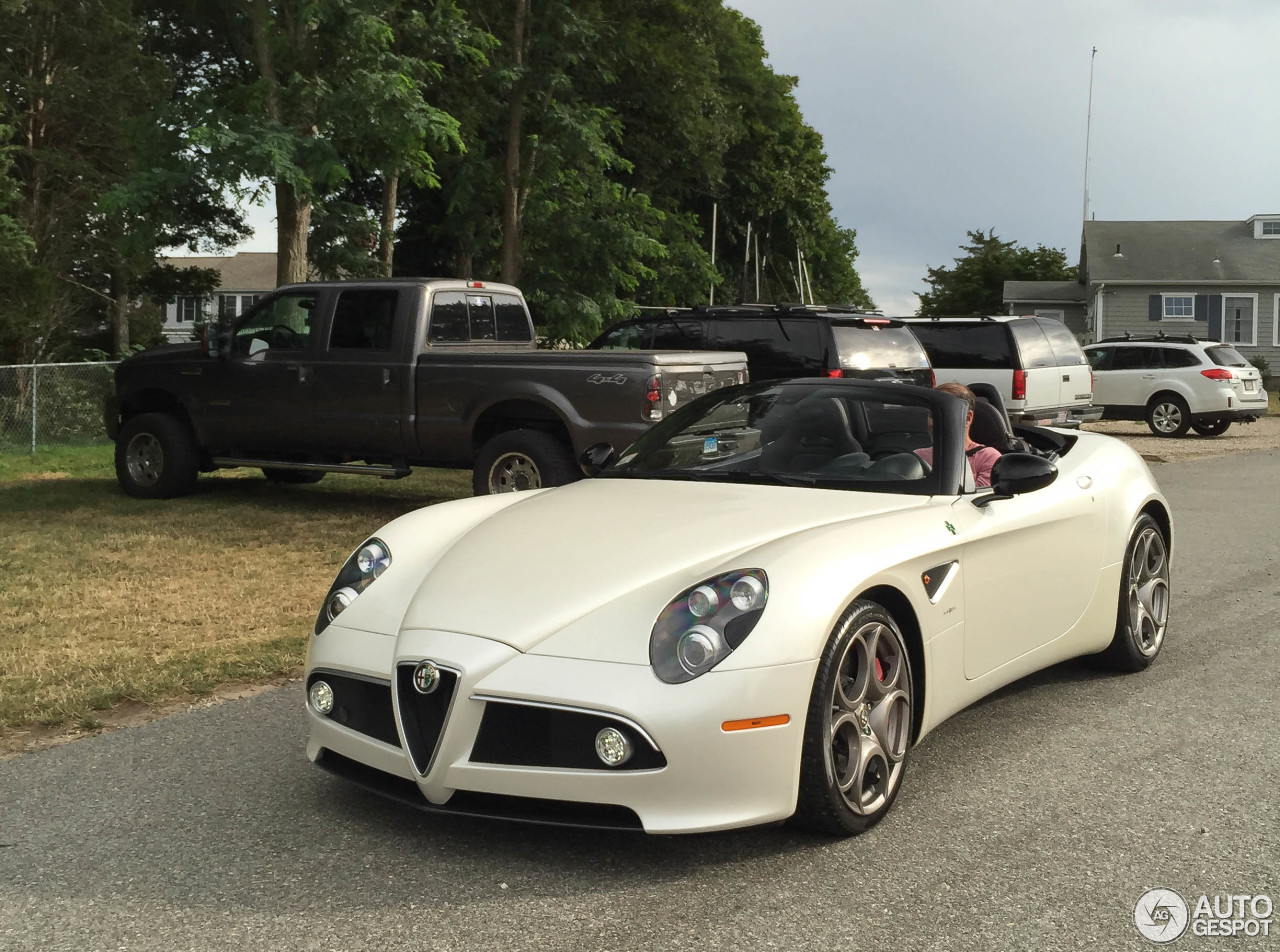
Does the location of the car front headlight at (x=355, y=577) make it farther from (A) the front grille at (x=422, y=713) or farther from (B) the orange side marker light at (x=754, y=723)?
(B) the orange side marker light at (x=754, y=723)

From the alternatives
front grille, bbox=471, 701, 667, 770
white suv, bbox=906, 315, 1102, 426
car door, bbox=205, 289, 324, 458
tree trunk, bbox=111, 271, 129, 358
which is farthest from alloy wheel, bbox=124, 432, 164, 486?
tree trunk, bbox=111, 271, 129, 358

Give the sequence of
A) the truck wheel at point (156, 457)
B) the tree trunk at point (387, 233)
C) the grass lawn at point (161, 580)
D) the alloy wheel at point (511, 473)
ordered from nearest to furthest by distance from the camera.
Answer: the grass lawn at point (161, 580) → the alloy wheel at point (511, 473) → the truck wheel at point (156, 457) → the tree trunk at point (387, 233)

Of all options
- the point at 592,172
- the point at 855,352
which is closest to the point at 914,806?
the point at 855,352

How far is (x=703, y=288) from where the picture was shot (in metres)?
41.5

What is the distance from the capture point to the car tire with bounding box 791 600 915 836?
4.11 meters

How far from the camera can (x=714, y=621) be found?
406 centimetres

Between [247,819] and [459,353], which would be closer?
Result: [247,819]

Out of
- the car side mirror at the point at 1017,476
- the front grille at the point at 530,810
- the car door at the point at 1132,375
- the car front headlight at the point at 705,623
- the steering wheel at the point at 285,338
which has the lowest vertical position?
the front grille at the point at 530,810

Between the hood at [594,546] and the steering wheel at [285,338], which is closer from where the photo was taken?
the hood at [594,546]

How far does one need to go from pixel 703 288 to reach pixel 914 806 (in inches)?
1478

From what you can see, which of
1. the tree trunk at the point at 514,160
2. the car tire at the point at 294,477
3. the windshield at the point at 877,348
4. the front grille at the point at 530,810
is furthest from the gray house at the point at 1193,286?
the front grille at the point at 530,810

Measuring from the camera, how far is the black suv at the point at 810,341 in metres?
14.1

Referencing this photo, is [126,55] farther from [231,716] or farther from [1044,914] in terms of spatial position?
[1044,914]

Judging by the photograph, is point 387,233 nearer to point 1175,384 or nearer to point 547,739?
point 1175,384
